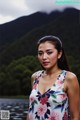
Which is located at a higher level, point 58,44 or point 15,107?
point 58,44

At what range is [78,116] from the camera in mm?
850

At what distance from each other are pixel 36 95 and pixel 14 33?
1.77 meters

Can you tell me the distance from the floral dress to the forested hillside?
144cm

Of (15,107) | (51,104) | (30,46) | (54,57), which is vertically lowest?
(15,107)

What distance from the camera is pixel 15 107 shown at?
7.78 feet

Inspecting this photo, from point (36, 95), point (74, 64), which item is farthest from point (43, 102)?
point (74, 64)

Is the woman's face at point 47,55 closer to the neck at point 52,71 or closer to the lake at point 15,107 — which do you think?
the neck at point 52,71

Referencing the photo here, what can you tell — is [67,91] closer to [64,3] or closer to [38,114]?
[38,114]

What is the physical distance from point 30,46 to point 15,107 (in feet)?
1.45

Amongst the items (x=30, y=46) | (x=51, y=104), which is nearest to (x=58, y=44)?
(x=51, y=104)

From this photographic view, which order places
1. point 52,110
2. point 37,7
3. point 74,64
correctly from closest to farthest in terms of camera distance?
point 52,110, point 74,64, point 37,7

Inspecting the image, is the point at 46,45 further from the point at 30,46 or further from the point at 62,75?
the point at 30,46

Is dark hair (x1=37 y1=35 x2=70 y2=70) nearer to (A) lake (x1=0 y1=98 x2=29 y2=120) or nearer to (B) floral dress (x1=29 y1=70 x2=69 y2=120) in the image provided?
(B) floral dress (x1=29 y1=70 x2=69 y2=120)

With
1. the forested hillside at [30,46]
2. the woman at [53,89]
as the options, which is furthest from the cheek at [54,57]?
the forested hillside at [30,46]
